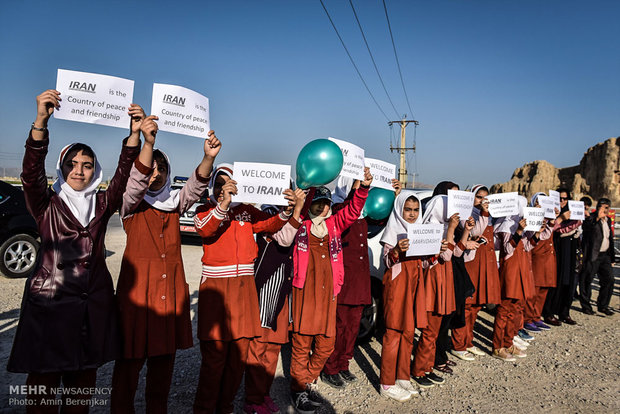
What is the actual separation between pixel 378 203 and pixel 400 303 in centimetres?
124

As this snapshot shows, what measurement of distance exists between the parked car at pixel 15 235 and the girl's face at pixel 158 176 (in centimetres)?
589

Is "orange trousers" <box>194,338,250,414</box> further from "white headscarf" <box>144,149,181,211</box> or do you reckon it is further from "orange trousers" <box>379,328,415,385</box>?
"orange trousers" <box>379,328,415,385</box>

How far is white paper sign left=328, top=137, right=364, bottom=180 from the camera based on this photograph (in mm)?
3628

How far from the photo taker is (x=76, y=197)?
90.5 inches

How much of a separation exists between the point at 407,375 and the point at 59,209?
333 cm

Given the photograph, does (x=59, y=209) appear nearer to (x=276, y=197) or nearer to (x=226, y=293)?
(x=226, y=293)

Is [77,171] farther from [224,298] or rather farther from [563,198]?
[563,198]

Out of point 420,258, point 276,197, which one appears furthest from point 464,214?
point 276,197

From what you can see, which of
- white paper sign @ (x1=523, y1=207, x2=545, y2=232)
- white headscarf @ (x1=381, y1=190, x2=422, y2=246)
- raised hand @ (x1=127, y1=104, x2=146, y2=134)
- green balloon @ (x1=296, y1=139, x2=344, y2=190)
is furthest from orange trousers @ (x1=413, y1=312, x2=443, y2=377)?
raised hand @ (x1=127, y1=104, x2=146, y2=134)

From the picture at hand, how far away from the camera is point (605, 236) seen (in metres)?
6.95

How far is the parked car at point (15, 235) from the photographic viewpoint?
22.4 ft

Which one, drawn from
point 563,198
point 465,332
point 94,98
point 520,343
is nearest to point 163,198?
point 94,98

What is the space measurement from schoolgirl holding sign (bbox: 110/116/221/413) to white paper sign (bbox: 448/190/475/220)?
2369mm

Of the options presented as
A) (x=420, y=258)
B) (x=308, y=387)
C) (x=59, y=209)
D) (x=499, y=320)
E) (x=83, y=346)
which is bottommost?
(x=308, y=387)
